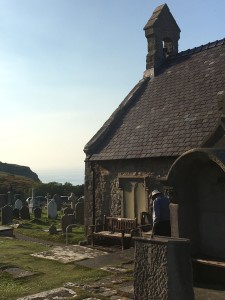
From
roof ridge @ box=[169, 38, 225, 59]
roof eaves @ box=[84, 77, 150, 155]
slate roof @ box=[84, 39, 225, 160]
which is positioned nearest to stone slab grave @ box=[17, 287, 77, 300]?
slate roof @ box=[84, 39, 225, 160]

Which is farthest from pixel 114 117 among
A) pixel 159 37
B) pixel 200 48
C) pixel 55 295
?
pixel 55 295

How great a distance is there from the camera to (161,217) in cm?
852

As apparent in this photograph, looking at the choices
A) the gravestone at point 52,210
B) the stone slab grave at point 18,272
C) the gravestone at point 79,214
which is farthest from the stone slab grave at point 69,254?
the gravestone at point 52,210

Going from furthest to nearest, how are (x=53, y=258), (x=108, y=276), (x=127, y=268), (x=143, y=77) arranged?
1. (x=143, y=77)
2. (x=53, y=258)
3. (x=127, y=268)
4. (x=108, y=276)

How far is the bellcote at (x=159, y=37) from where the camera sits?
17.4 m

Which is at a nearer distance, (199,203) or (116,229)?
(199,203)

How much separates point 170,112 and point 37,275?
775 centimetres

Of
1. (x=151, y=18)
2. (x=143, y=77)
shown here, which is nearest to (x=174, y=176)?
(x=143, y=77)

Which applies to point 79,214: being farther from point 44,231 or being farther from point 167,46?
point 167,46

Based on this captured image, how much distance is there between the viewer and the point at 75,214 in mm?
20141

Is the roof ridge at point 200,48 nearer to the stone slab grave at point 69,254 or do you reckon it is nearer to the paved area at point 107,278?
the paved area at point 107,278

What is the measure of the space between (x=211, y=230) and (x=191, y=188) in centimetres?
104

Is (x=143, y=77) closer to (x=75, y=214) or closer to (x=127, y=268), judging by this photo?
(x=75, y=214)

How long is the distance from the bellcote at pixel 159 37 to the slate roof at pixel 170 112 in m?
0.53
